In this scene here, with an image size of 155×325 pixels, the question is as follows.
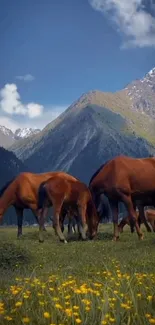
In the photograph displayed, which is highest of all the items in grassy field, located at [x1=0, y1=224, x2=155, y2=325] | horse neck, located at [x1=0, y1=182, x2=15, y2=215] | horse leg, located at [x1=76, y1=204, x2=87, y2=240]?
horse neck, located at [x1=0, y1=182, x2=15, y2=215]

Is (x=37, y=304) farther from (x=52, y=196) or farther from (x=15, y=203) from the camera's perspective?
(x=15, y=203)

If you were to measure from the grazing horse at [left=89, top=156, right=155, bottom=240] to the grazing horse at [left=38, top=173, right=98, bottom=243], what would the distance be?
0.95 meters

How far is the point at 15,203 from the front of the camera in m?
25.1

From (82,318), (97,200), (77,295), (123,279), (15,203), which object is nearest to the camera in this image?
(82,318)

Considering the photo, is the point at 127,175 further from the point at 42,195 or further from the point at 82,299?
the point at 82,299

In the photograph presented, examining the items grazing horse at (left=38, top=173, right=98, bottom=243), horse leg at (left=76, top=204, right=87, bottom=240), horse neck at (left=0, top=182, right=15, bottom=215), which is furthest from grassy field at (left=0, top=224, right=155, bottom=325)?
horse neck at (left=0, top=182, right=15, bottom=215)

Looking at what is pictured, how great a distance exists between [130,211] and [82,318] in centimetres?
1513

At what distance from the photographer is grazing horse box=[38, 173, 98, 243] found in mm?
21188

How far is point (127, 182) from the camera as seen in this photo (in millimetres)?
20781

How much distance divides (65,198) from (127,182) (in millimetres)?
3214

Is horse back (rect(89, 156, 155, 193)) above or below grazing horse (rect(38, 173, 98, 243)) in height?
above

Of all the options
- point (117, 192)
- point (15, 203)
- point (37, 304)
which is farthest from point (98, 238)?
point (37, 304)

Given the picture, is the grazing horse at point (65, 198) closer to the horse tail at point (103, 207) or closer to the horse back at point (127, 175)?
the horse tail at point (103, 207)

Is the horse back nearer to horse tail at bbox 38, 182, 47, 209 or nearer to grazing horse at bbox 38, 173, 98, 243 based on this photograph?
grazing horse at bbox 38, 173, 98, 243
